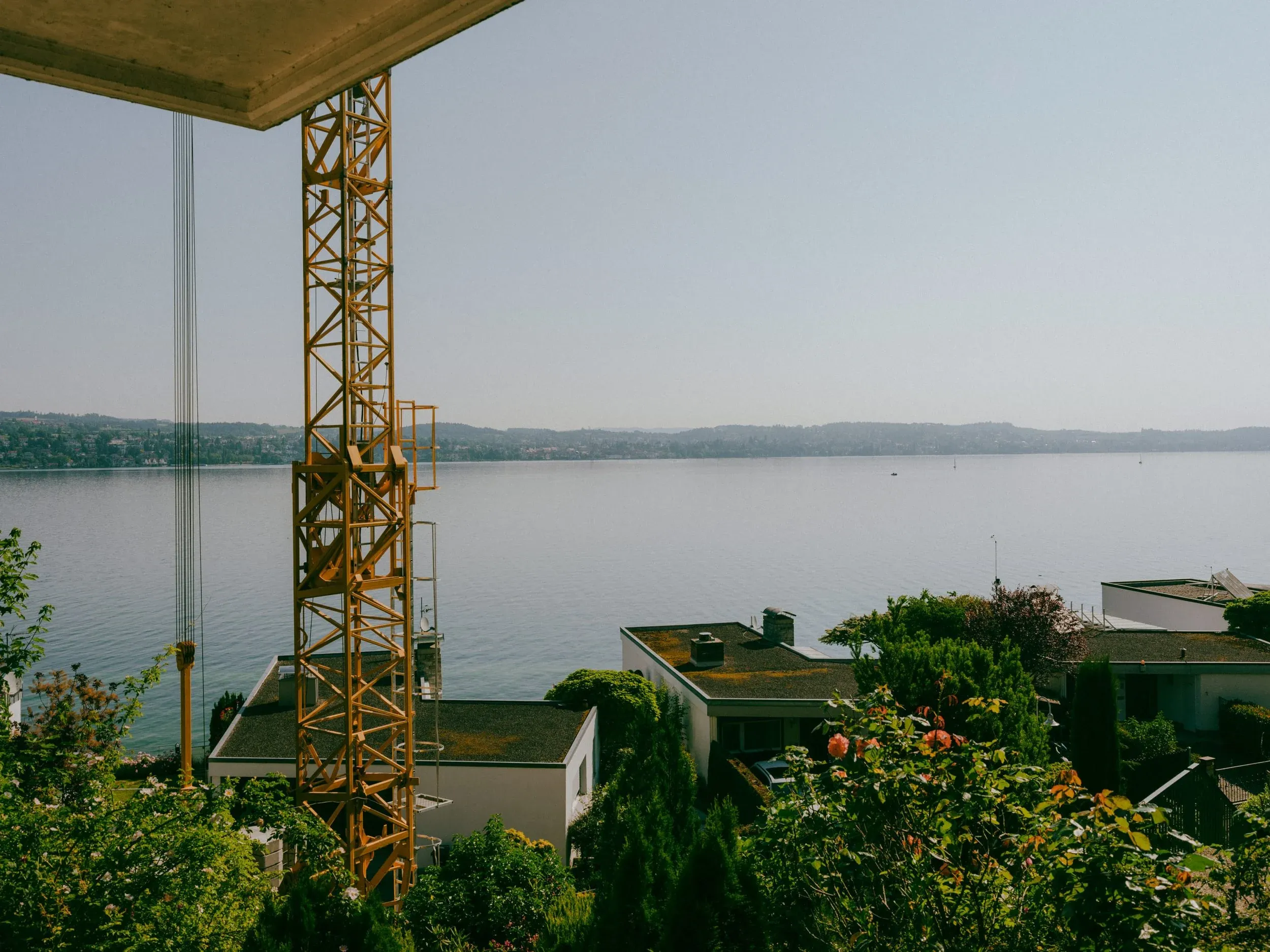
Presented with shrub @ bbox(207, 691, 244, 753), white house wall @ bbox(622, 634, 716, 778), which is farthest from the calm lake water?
white house wall @ bbox(622, 634, 716, 778)

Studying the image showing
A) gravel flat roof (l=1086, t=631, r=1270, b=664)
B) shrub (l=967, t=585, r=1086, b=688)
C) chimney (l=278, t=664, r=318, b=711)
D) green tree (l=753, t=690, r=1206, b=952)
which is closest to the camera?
green tree (l=753, t=690, r=1206, b=952)

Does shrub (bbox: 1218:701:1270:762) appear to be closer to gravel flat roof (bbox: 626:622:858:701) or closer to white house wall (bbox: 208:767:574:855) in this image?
gravel flat roof (bbox: 626:622:858:701)

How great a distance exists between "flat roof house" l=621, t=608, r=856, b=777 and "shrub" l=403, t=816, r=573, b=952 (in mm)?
9146

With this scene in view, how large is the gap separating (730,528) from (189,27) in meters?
140

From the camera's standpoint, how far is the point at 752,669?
1070 inches

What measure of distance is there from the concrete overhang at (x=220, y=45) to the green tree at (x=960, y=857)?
14.5 feet

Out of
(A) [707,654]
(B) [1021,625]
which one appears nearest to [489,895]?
(A) [707,654]

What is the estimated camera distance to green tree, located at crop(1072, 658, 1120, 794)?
17547 mm

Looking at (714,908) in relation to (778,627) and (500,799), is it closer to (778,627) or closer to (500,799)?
(500,799)

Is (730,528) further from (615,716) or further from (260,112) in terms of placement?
(260,112)

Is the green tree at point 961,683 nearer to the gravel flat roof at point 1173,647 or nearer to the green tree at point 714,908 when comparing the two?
the green tree at point 714,908

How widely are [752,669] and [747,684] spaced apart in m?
2.09

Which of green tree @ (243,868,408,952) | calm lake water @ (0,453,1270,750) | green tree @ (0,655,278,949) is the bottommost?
calm lake water @ (0,453,1270,750)

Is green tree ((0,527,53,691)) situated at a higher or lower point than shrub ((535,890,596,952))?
higher
